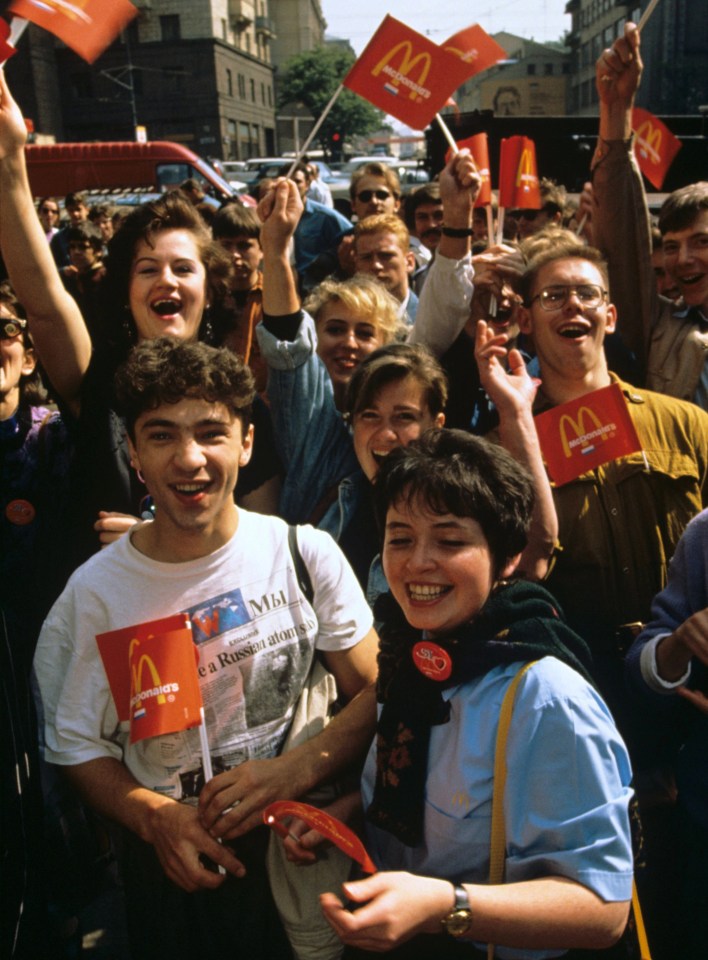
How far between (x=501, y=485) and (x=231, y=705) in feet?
2.59

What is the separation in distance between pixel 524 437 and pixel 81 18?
1910 millimetres

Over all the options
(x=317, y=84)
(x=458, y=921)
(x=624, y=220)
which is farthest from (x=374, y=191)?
(x=317, y=84)

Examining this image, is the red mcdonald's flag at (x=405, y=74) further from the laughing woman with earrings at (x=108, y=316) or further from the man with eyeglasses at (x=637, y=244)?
the laughing woman with earrings at (x=108, y=316)

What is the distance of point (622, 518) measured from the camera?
2424 mm

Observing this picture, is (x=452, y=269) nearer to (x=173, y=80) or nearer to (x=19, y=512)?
(x=19, y=512)

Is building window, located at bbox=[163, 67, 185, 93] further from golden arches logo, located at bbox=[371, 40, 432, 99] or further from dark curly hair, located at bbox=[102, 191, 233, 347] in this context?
dark curly hair, located at bbox=[102, 191, 233, 347]

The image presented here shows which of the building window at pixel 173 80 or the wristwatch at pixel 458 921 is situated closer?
the wristwatch at pixel 458 921

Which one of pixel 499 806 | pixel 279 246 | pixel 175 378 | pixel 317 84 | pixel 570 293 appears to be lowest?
pixel 499 806

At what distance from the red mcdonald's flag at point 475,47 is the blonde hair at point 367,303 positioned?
1485 millimetres

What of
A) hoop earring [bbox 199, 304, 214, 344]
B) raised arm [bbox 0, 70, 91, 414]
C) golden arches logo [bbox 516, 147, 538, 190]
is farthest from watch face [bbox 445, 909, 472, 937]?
golden arches logo [bbox 516, 147, 538, 190]

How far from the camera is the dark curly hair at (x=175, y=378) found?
6.38 feet

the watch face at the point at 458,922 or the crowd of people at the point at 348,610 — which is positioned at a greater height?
the crowd of people at the point at 348,610

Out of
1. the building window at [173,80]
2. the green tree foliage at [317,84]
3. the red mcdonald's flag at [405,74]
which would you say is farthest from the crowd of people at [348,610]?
the green tree foliage at [317,84]

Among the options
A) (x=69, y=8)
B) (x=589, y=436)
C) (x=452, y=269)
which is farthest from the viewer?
(x=452, y=269)
